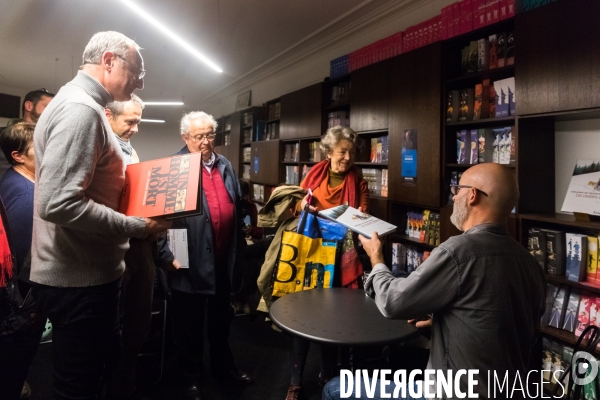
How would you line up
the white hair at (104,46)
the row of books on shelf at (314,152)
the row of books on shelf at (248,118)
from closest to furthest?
the white hair at (104,46), the row of books on shelf at (314,152), the row of books on shelf at (248,118)

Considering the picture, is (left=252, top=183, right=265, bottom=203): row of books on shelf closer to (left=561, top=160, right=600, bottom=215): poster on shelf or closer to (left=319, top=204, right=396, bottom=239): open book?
(left=319, top=204, right=396, bottom=239): open book

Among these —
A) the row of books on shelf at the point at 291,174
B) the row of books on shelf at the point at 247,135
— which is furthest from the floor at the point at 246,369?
the row of books on shelf at the point at 247,135

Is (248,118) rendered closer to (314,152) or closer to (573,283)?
(314,152)

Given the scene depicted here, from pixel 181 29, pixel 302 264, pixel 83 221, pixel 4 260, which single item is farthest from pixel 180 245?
pixel 181 29

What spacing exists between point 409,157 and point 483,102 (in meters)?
0.65

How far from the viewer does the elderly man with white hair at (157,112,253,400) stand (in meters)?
2.02

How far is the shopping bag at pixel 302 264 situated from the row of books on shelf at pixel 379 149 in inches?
61.7

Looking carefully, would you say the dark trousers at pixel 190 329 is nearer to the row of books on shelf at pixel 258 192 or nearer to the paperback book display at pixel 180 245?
the paperback book display at pixel 180 245

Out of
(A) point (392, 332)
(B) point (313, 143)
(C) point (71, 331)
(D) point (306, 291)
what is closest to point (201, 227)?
(D) point (306, 291)

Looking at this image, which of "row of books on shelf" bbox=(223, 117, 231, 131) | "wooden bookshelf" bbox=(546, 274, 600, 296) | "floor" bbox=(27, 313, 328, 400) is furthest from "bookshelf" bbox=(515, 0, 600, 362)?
"row of books on shelf" bbox=(223, 117, 231, 131)

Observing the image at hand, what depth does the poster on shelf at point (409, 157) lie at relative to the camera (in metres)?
2.86

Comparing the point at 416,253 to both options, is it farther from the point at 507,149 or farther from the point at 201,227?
the point at 201,227

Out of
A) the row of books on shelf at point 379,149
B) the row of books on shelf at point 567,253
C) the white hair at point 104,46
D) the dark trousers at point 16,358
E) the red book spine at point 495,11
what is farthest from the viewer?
the row of books on shelf at point 379,149

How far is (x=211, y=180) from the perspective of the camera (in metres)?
2.11
